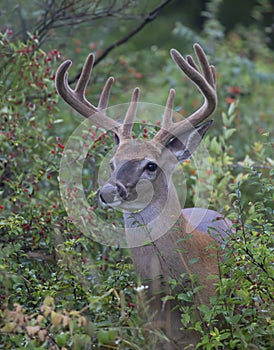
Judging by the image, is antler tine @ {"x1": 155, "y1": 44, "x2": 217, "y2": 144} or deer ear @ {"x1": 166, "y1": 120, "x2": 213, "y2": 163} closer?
antler tine @ {"x1": 155, "y1": 44, "x2": 217, "y2": 144}

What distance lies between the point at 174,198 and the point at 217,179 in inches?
67.3

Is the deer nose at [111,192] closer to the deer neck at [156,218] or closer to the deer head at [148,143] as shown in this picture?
the deer head at [148,143]

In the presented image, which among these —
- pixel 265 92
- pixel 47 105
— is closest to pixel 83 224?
pixel 47 105

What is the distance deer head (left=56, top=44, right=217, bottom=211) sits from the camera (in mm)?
4238

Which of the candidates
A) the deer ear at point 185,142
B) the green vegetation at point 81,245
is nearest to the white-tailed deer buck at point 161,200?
the deer ear at point 185,142

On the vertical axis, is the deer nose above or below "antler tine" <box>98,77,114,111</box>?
below

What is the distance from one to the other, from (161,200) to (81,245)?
0.80 m

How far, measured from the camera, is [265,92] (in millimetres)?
10281

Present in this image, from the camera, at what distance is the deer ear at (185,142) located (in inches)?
178

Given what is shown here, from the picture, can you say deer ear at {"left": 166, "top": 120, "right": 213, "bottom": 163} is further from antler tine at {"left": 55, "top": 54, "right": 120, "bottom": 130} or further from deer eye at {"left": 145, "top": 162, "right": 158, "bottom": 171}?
antler tine at {"left": 55, "top": 54, "right": 120, "bottom": 130}

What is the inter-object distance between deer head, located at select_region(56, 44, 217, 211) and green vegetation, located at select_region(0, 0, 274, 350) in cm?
36

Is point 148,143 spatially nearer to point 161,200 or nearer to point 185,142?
point 185,142

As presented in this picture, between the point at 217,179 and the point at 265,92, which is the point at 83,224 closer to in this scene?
the point at 217,179

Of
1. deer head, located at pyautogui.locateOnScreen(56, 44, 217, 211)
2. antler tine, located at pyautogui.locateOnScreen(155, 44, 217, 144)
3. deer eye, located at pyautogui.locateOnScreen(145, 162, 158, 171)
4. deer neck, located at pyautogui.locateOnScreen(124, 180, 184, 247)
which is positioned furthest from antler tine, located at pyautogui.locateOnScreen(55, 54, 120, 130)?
deer neck, located at pyautogui.locateOnScreen(124, 180, 184, 247)
